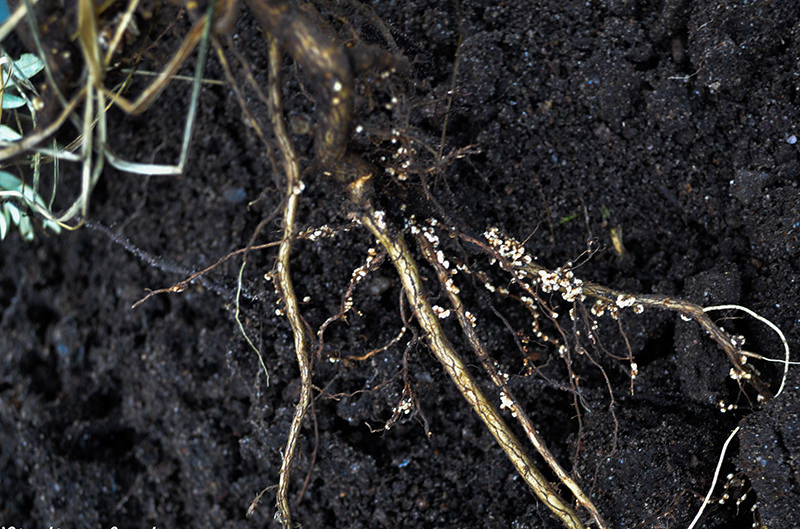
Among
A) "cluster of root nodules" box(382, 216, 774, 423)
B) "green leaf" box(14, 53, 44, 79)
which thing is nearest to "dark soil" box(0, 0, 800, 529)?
"cluster of root nodules" box(382, 216, 774, 423)

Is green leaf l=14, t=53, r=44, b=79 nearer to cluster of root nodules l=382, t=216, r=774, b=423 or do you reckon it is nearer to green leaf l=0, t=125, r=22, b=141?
green leaf l=0, t=125, r=22, b=141

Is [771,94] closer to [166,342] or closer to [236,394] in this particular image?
[236,394]

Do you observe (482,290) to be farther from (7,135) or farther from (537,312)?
(7,135)

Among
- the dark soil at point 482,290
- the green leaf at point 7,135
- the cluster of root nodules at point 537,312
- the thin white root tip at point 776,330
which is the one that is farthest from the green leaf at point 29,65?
the thin white root tip at point 776,330

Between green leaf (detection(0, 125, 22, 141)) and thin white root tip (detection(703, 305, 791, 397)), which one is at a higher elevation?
green leaf (detection(0, 125, 22, 141))

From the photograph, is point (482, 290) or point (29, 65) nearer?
point (29, 65)

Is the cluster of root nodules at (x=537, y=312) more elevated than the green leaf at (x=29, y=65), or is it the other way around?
the green leaf at (x=29, y=65)

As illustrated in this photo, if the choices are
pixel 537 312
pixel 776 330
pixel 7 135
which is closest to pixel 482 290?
pixel 537 312

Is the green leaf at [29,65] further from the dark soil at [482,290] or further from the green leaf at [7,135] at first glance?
the dark soil at [482,290]

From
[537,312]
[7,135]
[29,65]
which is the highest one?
[29,65]
